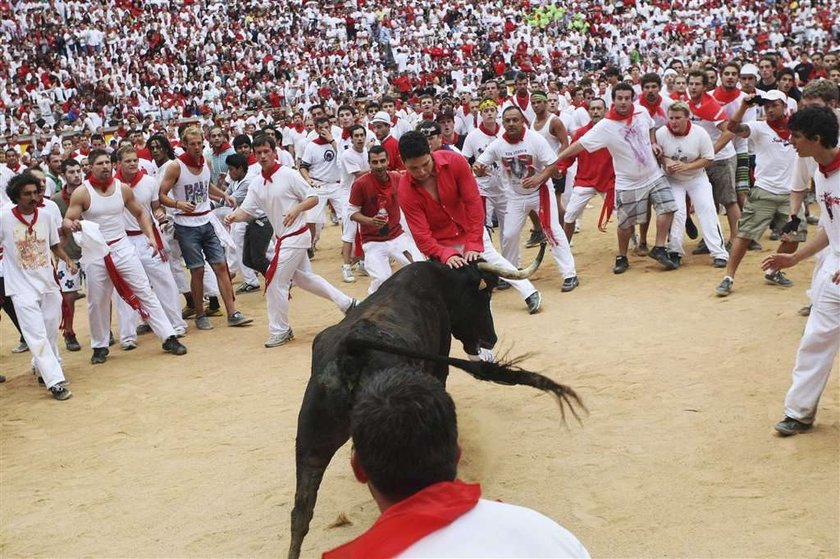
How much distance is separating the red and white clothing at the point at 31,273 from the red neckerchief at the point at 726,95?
8.06 m

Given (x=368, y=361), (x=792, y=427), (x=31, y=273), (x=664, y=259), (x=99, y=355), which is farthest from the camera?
(x=664, y=259)

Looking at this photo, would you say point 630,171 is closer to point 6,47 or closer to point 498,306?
point 498,306

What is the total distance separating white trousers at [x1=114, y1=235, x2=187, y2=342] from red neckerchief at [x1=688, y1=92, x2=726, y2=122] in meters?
6.57

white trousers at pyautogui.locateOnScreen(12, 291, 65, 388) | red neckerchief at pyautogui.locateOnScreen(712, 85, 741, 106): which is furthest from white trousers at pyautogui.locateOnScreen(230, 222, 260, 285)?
red neckerchief at pyautogui.locateOnScreen(712, 85, 741, 106)

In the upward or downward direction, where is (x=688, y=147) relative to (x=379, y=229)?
upward

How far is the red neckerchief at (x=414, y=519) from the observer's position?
2.09 metres

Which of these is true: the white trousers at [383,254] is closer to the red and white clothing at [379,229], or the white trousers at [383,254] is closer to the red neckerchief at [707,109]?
the red and white clothing at [379,229]

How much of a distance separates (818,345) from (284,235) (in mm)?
5498

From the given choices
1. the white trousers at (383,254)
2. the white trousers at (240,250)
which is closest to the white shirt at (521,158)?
the white trousers at (383,254)

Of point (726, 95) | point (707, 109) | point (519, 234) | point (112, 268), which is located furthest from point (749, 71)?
point (112, 268)

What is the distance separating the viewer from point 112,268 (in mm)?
9586

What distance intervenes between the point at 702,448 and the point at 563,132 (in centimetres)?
677

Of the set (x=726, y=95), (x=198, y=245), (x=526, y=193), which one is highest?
(x=726, y=95)

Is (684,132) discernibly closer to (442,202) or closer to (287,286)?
(442,202)
